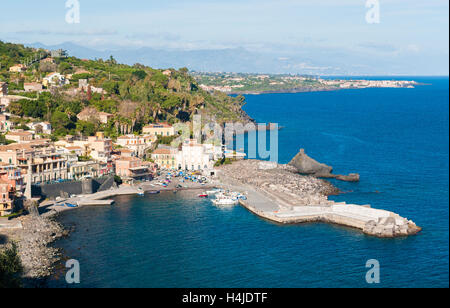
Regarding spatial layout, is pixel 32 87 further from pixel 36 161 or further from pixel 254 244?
pixel 254 244

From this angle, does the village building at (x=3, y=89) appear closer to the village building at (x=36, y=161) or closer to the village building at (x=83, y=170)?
the village building at (x=36, y=161)

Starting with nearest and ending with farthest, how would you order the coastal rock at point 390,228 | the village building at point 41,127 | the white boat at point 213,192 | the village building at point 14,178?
the coastal rock at point 390,228 < the village building at point 14,178 < the white boat at point 213,192 < the village building at point 41,127

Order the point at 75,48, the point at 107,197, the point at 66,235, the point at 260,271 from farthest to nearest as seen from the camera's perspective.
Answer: the point at 75,48
the point at 107,197
the point at 66,235
the point at 260,271

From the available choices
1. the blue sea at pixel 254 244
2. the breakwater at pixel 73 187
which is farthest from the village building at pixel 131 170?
the blue sea at pixel 254 244

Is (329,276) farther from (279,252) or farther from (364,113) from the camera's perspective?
(364,113)

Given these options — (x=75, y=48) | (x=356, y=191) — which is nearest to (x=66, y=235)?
(x=356, y=191)

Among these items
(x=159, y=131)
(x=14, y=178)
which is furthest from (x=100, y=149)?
(x=159, y=131)

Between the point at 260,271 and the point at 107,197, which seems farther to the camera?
the point at 107,197
